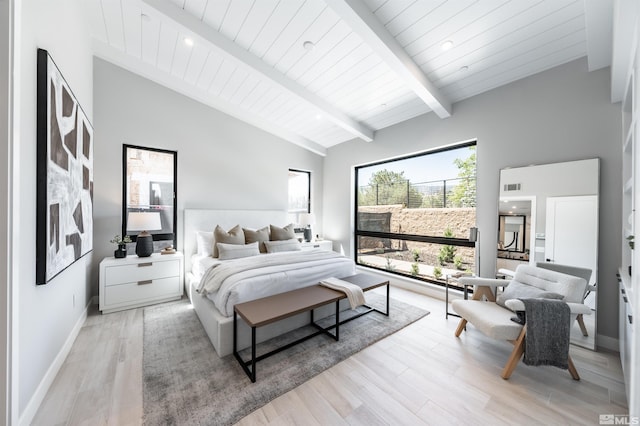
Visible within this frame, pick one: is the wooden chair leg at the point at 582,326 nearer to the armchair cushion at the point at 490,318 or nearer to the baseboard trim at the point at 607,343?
the baseboard trim at the point at 607,343

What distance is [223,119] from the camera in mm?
4277

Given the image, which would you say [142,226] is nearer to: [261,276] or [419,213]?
[261,276]

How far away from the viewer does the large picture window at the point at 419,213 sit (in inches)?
140

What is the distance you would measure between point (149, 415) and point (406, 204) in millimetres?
4090

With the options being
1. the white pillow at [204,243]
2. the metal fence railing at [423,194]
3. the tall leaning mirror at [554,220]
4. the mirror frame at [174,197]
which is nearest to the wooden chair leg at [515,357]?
the tall leaning mirror at [554,220]

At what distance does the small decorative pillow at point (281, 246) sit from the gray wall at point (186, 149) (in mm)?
1103

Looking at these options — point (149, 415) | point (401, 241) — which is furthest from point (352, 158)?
point (149, 415)

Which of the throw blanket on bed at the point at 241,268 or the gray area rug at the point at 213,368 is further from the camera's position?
the throw blanket on bed at the point at 241,268

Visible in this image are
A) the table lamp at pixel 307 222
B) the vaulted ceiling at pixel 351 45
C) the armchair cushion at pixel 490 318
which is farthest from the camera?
the table lamp at pixel 307 222

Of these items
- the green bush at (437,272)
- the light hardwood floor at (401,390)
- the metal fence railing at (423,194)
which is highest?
the metal fence railing at (423,194)

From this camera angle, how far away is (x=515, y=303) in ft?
6.46

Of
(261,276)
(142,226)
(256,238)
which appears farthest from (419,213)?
(142,226)

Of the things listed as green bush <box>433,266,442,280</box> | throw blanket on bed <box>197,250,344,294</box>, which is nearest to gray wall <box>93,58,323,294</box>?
throw blanket on bed <box>197,250,344,294</box>

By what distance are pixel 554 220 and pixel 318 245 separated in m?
3.60
